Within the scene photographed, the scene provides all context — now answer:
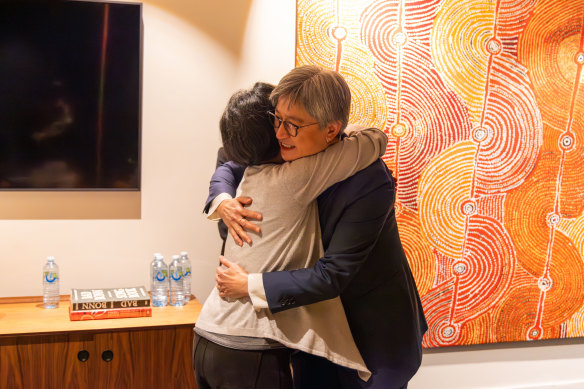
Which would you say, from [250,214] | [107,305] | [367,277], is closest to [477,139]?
[367,277]

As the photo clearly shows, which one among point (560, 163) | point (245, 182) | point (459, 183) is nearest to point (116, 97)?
point (245, 182)

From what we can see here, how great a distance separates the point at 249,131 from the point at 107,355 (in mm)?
1063

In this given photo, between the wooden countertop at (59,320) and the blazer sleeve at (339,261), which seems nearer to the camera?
the blazer sleeve at (339,261)

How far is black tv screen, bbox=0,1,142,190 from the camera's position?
88.5 inches

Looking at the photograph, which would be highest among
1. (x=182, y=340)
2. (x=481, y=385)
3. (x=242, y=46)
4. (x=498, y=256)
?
(x=242, y=46)

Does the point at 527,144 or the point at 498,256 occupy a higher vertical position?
the point at 527,144

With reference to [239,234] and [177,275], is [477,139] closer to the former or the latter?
[177,275]

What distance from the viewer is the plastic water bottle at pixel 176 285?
90.4 inches

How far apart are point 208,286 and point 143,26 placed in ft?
3.74

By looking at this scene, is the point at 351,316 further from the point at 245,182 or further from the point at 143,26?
the point at 143,26

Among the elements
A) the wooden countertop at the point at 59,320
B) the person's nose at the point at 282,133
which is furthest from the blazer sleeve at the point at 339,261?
the wooden countertop at the point at 59,320

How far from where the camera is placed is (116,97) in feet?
7.72

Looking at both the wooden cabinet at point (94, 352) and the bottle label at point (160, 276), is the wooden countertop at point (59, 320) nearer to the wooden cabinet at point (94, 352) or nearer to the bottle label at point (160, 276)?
the wooden cabinet at point (94, 352)

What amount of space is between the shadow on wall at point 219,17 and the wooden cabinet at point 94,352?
1.18m
